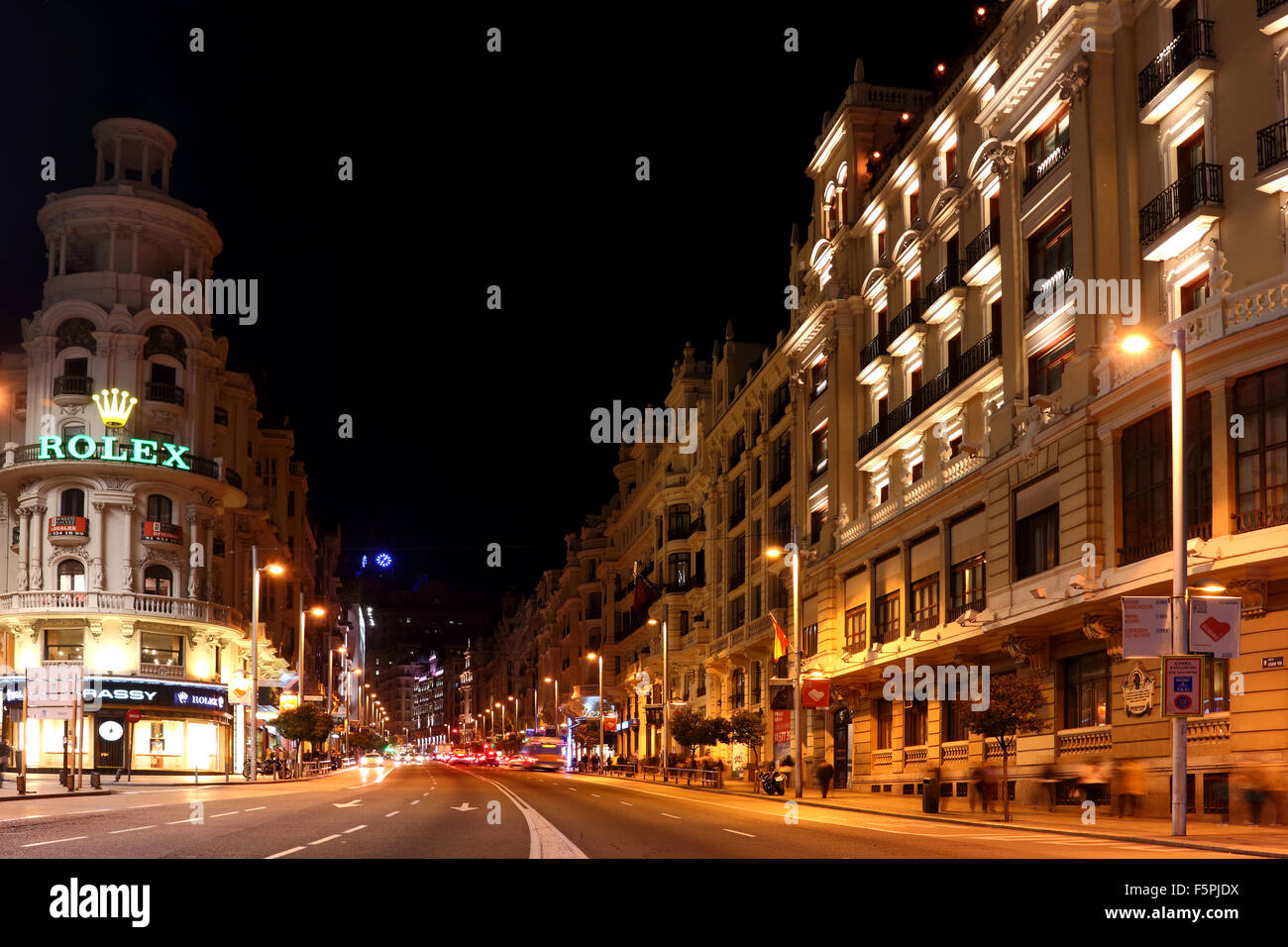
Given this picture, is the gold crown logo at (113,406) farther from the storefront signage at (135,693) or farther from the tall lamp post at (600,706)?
the tall lamp post at (600,706)

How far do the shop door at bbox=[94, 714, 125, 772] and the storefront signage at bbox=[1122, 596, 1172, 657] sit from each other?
53867mm

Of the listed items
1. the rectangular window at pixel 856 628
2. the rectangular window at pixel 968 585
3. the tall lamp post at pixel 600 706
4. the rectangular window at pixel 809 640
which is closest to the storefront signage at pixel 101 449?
the rectangular window at pixel 809 640

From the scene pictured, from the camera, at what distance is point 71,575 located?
66.3 meters

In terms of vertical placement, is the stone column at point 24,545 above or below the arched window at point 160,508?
below

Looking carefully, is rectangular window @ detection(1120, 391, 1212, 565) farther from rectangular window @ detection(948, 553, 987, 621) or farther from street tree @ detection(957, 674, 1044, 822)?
rectangular window @ detection(948, 553, 987, 621)

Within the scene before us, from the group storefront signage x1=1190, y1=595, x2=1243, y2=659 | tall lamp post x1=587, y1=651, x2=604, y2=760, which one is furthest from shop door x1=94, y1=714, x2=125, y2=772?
storefront signage x1=1190, y1=595, x2=1243, y2=659

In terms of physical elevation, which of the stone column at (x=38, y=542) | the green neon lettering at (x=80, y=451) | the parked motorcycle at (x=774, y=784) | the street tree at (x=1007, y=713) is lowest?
the parked motorcycle at (x=774, y=784)

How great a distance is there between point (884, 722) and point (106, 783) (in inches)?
1314

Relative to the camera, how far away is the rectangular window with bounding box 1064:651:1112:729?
34031 mm

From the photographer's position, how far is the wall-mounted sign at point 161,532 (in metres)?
67.4

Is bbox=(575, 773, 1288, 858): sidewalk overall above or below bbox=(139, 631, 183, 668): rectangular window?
below

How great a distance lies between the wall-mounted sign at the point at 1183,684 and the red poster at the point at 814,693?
23.4 m
